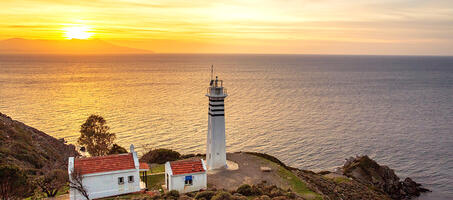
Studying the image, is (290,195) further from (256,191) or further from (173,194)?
(173,194)

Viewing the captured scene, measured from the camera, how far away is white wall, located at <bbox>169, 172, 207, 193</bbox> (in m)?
24.4

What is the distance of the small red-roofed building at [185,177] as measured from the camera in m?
24.5

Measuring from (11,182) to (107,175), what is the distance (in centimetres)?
532

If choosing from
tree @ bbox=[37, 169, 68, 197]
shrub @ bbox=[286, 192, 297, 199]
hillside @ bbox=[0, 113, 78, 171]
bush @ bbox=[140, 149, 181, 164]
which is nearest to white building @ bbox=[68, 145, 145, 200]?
tree @ bbox=[37, 169, 68, 197]

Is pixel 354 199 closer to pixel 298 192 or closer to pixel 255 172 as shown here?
pixel 298 192

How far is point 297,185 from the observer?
27766mm

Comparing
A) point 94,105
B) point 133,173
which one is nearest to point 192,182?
point 133,173

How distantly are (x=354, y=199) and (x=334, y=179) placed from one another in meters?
6.60

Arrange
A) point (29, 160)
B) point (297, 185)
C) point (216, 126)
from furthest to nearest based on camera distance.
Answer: point (29, 160), point (216, 126), point (297, 185)

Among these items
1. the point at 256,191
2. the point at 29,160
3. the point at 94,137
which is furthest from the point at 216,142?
the point at 29,160

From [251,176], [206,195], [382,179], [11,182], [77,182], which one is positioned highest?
[11,182]

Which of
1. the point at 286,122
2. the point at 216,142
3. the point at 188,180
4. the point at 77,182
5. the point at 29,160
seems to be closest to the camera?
the point at 77,182

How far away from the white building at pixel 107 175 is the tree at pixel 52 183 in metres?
1.55

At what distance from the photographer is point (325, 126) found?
59.7m
